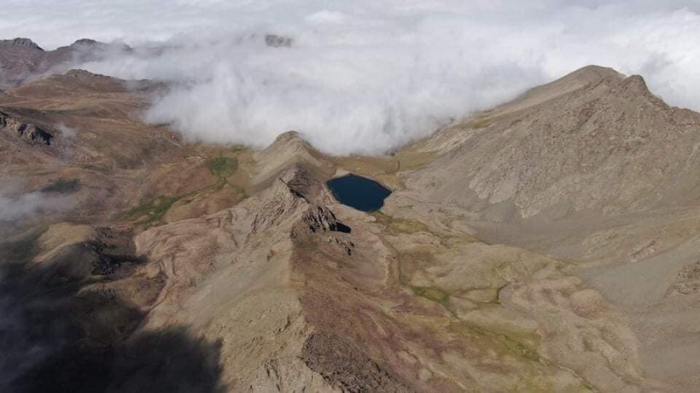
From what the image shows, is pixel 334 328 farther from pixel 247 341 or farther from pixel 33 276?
pixel 33 276

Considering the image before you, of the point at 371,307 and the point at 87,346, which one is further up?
the point at 371,307

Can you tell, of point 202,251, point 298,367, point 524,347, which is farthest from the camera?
point 202,251

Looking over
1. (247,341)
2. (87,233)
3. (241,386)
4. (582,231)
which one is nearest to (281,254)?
(247,341)

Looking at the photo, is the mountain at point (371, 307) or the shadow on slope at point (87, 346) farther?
the shadow on slope at point (87, 346)

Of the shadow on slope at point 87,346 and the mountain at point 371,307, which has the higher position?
the mountain at point 371,307

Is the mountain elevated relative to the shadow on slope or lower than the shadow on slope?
elevated

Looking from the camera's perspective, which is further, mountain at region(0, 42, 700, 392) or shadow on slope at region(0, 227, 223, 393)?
shadow on slope at region(0, 227, 223, 393)

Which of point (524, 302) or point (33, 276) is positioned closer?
point (524, 302)

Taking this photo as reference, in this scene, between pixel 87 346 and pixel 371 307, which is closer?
pixel 87 346
